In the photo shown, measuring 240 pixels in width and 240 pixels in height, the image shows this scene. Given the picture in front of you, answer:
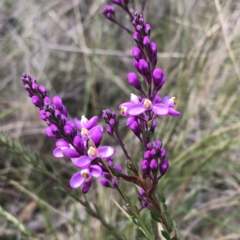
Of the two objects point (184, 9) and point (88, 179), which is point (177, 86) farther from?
point (88, 179)

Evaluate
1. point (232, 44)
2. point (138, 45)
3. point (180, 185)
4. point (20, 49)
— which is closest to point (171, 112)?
point (138, 45)

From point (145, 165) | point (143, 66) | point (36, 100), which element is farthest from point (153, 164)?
point (36, 100)

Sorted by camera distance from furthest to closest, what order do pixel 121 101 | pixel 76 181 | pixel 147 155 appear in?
pixel 121 101, pixel 76 181, pixel 147 155

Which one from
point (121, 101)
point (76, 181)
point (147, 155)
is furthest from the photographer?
point (121, 101)

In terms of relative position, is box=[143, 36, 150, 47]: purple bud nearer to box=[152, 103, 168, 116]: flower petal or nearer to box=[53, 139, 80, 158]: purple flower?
box=[152, 103, 168, 116]: flower petal

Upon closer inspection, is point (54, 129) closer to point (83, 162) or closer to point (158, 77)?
point (83, 162)

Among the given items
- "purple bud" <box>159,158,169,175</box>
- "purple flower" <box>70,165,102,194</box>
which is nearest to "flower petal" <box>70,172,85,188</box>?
"purple flower" <box>70,165,102,194</box>
